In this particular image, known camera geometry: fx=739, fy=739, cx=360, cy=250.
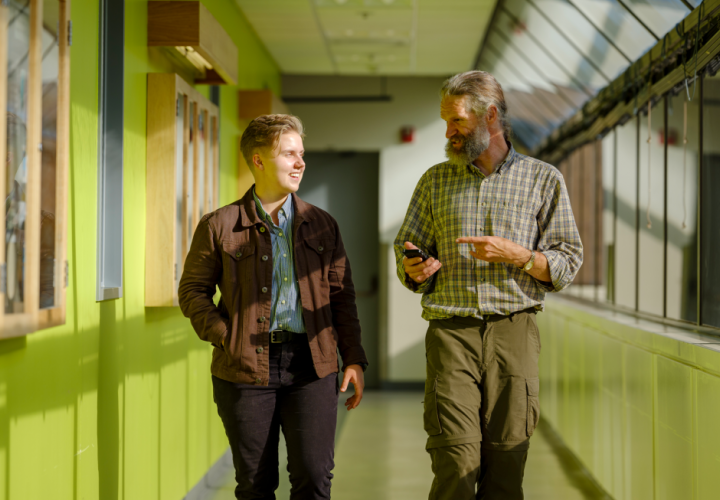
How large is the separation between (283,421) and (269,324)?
0.29 m

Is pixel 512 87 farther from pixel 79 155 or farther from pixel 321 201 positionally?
pixel 79 155

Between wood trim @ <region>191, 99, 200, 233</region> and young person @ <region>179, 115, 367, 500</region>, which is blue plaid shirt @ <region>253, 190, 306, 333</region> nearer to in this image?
young person @ <region>179, 115, 367, 500</region>

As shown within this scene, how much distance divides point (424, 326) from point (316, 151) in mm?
2066

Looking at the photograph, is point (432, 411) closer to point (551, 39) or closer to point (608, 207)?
point (551, 39)

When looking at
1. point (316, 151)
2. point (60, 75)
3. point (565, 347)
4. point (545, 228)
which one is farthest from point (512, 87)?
point (60, 75)

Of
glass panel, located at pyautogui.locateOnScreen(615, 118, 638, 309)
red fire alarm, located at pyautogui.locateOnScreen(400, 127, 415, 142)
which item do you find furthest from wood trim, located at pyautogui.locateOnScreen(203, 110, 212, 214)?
red fire alarm, located at pyautogui.locateOnScreen(400, 127, 415, 142)

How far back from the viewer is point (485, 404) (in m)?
2.17

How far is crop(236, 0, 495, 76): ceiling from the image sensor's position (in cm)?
458

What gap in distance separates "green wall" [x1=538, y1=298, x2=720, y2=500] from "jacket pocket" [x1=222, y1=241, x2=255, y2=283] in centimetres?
151

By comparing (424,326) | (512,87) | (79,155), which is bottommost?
(424,326)

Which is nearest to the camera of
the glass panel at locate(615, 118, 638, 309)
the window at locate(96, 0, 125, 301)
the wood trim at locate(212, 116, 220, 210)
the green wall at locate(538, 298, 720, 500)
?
the green wall at locate(538, 298, 720, 500)

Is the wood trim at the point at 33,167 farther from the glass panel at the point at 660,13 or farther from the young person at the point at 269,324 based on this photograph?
the glass panel at the point at 660,13

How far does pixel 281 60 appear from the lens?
6090mm

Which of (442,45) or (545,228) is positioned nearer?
(545,228)
